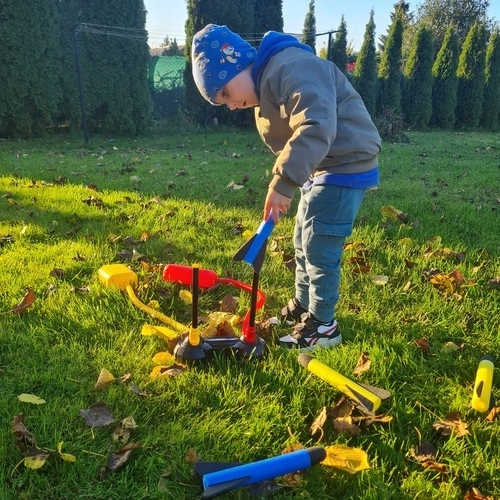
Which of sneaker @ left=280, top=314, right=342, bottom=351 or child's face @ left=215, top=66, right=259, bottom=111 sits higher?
child's face @ left=215, top=66, right=259, bottom=111

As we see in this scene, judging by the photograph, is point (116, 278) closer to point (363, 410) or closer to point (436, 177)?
point (363, 410)

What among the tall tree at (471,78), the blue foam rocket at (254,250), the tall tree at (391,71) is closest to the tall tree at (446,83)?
the tall tree at (471,78)

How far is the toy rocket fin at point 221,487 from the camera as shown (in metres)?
1.45

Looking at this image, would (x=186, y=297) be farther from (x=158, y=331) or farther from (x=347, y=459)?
(x=347, y=459)

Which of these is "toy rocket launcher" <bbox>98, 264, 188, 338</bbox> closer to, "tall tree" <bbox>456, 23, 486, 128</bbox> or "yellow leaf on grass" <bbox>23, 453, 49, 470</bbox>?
"yellow leaf on grass" <bbox>23, 453, 49, 470</bbox>

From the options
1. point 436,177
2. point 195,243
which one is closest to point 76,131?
point 436,177

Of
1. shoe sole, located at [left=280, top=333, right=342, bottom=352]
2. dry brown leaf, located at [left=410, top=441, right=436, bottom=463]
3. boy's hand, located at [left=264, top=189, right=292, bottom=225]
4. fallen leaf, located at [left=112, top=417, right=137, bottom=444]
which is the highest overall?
boy's hand, located at [left=264, top=189, right=292, bottom=225]

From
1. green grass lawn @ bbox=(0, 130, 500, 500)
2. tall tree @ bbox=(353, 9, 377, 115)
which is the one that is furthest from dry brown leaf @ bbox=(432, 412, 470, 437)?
tall tree @ bbox=(353, 9, 377, 115)

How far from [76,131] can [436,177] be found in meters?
9.20

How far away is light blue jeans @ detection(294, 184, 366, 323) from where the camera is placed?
→ 2.27m

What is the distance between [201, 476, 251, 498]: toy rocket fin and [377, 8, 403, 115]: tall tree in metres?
17.7

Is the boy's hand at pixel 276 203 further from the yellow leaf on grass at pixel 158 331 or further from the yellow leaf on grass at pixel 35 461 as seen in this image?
the yellow leaf on grass at pixel 35 461

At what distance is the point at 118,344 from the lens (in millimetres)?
2297

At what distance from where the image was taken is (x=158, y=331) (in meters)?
2.33
